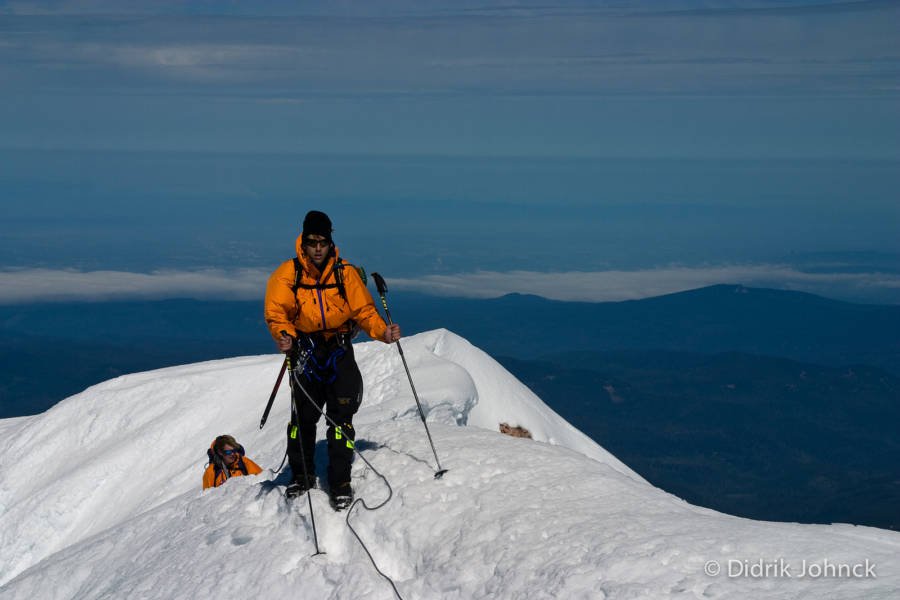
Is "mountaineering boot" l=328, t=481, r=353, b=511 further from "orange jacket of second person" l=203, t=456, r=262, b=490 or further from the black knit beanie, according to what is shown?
"orange jacket of second person" l=203, t=456, r=262, b=490

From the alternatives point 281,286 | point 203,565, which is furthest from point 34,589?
point 281,286

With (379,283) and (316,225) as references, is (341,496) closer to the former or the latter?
(379,283)

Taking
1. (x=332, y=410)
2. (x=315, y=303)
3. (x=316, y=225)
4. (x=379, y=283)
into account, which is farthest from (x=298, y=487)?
(x=316, y=225)

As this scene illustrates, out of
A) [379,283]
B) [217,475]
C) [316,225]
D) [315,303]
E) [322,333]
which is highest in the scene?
[316,225]

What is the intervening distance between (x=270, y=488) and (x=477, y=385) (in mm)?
15493

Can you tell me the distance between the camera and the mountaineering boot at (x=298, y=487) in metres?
11.9

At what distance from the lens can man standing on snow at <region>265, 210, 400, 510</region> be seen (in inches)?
445

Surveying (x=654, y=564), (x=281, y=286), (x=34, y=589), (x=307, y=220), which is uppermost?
(x=307, y=220)

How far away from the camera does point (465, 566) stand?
966 cm

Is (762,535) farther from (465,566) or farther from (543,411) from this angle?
(543,411)

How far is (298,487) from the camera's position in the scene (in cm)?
1191

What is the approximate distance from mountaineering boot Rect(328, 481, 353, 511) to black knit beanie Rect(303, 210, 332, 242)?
10.1 feet

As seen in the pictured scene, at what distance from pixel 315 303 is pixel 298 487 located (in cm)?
238

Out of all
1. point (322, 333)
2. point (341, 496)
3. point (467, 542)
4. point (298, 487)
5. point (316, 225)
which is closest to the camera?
point (467, 542)
